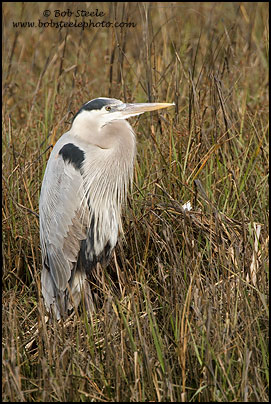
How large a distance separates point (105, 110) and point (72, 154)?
0.84ft

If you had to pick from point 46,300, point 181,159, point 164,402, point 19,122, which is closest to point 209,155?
point 181,159

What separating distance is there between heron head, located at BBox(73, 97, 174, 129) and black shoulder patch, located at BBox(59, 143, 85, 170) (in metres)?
0.13

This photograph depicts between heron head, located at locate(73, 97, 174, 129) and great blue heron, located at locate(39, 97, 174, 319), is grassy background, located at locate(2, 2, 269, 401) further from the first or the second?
heron head, located at locate(73, 97, 174, 129)

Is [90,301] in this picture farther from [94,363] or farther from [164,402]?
[164,402]

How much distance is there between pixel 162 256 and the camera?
9.41ft

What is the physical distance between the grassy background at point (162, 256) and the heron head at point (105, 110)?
0.82ft

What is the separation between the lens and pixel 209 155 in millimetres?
2936

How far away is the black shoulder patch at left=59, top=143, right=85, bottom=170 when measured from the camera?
2850 mm

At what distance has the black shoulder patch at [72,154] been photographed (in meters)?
2.85
